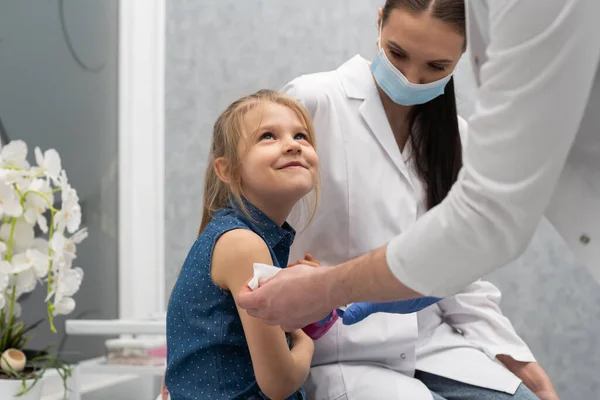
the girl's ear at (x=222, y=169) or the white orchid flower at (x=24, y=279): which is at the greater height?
the girl's ear at (x=222, y=169)

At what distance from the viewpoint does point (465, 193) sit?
2.96 feet

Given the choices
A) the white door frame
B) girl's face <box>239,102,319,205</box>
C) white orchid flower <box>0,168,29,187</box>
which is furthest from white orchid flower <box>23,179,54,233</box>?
the white door frame

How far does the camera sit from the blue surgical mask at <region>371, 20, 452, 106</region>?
163 centimetres

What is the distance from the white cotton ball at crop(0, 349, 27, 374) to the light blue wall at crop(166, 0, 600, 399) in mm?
1405

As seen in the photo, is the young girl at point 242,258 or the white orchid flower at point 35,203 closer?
the young girl at point 242,258

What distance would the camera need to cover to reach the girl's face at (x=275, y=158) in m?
1.38

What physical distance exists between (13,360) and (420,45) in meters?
1.05

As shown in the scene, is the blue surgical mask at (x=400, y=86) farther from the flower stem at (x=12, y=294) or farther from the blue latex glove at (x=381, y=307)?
the flower stem at (x=12, y=294)

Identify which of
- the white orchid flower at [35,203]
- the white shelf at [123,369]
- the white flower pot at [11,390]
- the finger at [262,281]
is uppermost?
the finger at [262,281]

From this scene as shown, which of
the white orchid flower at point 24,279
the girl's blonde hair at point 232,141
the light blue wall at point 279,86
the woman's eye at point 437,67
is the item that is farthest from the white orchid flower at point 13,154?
the light blue wall at point 279,86

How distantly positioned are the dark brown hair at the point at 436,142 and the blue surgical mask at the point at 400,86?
0.33 feet

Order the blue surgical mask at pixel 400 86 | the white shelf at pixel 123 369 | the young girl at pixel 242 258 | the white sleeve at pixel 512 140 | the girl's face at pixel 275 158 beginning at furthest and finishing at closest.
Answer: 1. the white shelf at pixel 123 369
2. the blue surgical mask at pixel 400 86
3. the girl's face at pixel 275 158
4. the young girl at pixel 242 258
5. the white sleeve at pixel 512 140

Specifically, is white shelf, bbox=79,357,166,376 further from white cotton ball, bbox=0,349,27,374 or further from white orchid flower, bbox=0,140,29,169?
white orchid flower, bbox=0,140,29,169

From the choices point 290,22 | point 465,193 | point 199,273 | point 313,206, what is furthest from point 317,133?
point 290,22
